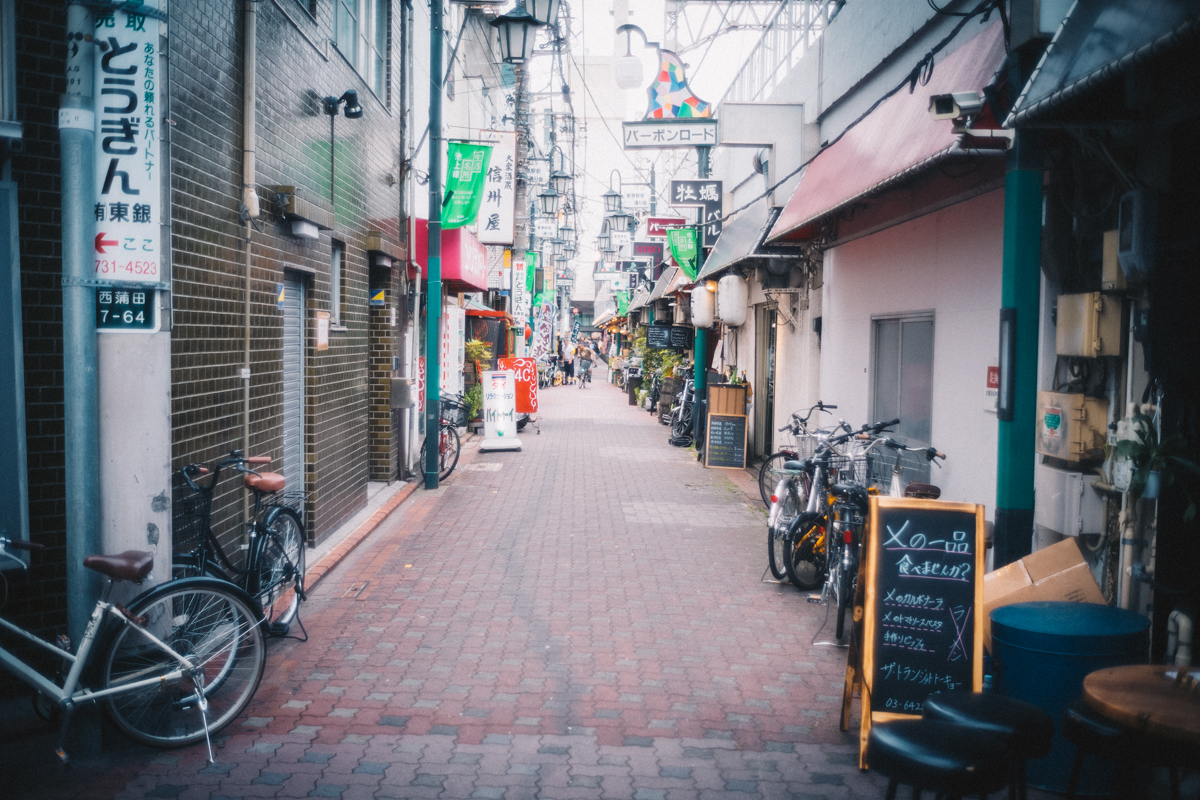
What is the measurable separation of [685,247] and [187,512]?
517 inches

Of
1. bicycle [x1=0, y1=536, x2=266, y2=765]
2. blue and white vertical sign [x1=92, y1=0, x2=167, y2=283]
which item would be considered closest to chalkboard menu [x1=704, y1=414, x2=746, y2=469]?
bicycle [x1=0, y1=536, x2=266, y2=765]

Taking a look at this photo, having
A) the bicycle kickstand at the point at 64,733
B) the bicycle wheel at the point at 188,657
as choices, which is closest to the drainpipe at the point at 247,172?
the bicycle wheel at the point at 188,657

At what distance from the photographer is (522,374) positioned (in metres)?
20.0

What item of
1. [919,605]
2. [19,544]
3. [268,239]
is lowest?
[919,605]

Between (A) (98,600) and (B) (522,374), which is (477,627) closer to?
(A) (98,600)

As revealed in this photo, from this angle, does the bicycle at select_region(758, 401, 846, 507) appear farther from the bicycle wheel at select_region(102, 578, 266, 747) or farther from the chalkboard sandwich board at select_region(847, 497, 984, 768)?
the bicycle wheel at select_region(102, 578, 266, 747)

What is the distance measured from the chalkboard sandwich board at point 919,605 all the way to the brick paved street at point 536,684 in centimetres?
49

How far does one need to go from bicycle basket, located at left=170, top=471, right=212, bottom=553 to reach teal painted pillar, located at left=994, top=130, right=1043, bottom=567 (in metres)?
4.84

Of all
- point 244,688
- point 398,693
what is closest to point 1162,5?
point 398,693

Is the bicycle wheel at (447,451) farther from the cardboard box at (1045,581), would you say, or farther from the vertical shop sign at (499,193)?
the cardboard box at (1045,581)

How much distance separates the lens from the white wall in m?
6.65

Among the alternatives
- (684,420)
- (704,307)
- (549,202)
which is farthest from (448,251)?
(549,202)

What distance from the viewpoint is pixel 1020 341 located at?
16.7 feet

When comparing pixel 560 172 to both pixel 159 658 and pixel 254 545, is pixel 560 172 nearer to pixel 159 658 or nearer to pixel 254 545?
pixel 254 545
